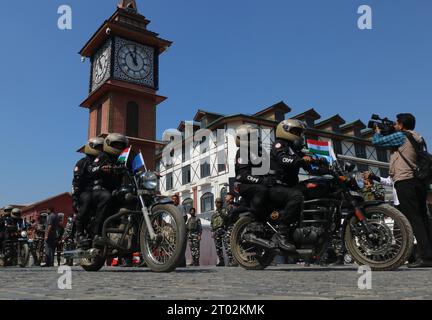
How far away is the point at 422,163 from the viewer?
5.89 metres

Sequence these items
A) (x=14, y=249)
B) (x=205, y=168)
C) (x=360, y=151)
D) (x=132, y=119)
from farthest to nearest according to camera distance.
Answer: (x=360, y=151), (x=205, y=168), (x=132, y=119), (x=14, y=249)

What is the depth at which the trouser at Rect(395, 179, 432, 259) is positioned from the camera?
5.62 metres

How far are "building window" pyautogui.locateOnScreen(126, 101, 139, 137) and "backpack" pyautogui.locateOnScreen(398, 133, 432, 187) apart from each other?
2520 centimetres

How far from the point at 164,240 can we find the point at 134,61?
2673 cm

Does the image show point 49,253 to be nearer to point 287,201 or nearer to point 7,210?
point 7,210

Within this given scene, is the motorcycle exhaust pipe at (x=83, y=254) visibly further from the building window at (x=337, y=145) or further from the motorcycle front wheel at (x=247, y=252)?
the building window at (x=337, y=145)

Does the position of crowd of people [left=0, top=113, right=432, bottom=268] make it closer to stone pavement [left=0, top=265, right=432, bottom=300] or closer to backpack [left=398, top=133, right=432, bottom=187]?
backpack [left=398, top=133, right=432, bottom=187]

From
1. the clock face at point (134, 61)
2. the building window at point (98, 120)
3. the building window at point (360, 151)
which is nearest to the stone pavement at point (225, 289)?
the clock face at point (134, 61)

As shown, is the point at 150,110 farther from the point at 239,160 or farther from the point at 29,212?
the point at 29,212

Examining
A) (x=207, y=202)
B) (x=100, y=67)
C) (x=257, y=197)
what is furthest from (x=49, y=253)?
(x=207, y=202)

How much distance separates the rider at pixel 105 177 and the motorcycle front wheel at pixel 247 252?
6.11 feet
